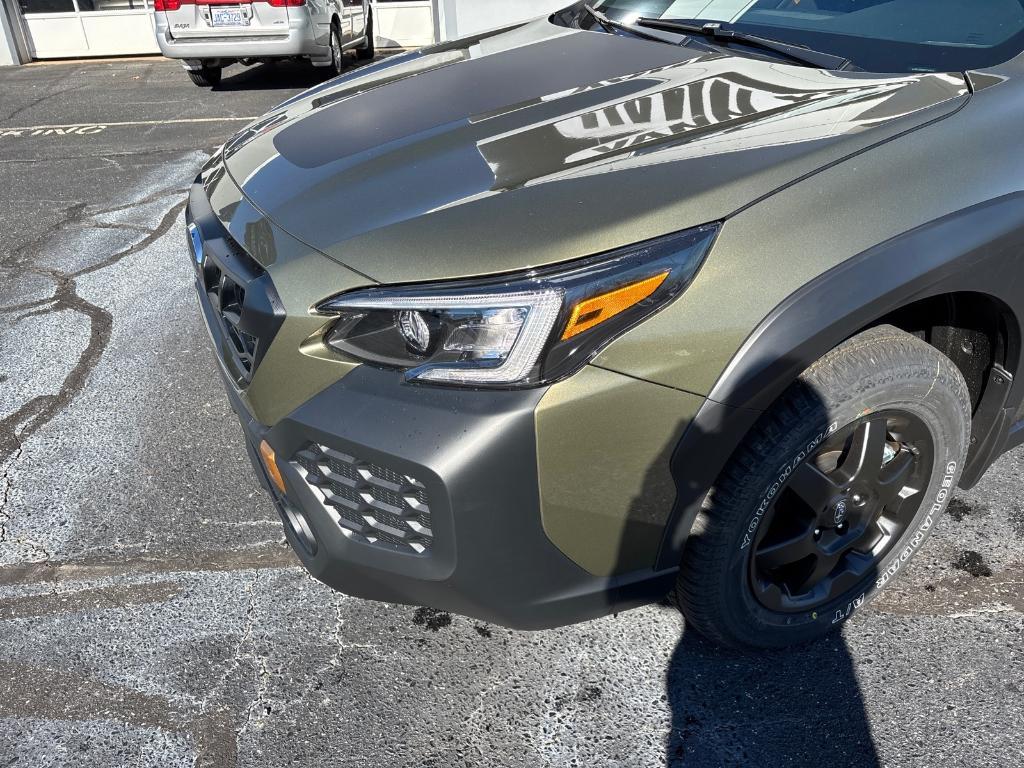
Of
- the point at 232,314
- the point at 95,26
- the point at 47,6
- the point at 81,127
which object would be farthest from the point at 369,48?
the point at 232,314

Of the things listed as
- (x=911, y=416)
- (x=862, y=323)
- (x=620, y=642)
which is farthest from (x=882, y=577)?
(x=862, y=323)

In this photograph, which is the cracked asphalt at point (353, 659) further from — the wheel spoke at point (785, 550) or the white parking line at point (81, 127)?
the white parking line at point (81, 127)

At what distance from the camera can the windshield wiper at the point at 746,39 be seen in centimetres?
217

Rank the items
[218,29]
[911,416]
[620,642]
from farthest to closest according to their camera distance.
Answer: [218,29]
[620,642]
[911,416]

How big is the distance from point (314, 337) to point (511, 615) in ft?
2.29

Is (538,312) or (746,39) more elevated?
(746,39)

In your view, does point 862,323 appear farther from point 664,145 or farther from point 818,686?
point 818,686

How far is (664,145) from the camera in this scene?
5.73 ft

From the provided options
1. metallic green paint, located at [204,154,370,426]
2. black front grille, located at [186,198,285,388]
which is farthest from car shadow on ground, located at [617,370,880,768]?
black front grille, located at [186,198,285,388]

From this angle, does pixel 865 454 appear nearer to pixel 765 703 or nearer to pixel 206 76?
pixel 765 703

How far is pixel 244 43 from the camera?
899 centimetres

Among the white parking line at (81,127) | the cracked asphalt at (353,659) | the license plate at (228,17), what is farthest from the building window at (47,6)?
the cracked asphalt at (353,659)

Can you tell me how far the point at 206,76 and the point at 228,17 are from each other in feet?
3.05

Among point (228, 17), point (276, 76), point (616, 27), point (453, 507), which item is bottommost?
point (276, 76)
